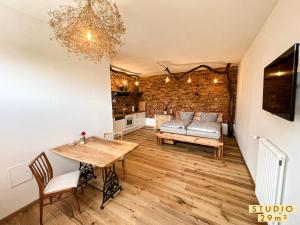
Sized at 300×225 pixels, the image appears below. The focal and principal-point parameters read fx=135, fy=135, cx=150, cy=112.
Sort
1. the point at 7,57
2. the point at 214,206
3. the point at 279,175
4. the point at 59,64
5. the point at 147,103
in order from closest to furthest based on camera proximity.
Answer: the point at 279,175 → the point at 7,57 → the point at 214,206 → the point at 59,64 → the point at 147,103

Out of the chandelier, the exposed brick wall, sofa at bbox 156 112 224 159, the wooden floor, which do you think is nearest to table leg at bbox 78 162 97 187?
the wooden floor

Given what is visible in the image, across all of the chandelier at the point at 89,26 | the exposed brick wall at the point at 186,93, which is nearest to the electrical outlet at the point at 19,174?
the chandelier at the point at 89,26

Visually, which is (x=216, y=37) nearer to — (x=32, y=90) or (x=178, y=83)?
(x=32, y=90)

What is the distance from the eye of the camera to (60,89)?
2232mm

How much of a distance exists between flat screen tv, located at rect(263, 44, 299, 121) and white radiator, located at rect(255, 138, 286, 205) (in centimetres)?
42

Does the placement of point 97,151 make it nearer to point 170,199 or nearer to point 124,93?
point 170,199

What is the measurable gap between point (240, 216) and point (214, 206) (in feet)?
1.00

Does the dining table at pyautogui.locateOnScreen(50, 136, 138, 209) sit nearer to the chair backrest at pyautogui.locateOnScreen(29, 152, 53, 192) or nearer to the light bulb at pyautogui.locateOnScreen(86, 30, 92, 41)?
the chair backrest at pyautogui.locateOnScreen(29, 152, 53, 192)

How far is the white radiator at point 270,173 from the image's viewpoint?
128 cm

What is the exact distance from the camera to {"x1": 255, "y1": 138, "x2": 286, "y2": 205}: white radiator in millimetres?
1283

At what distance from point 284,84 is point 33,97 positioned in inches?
115

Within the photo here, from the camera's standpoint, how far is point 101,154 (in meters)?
1.89

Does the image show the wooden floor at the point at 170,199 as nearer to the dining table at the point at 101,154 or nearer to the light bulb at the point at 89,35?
the dining table at the point at 101,154

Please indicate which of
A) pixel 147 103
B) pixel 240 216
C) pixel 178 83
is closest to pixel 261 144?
pixel 240 216
